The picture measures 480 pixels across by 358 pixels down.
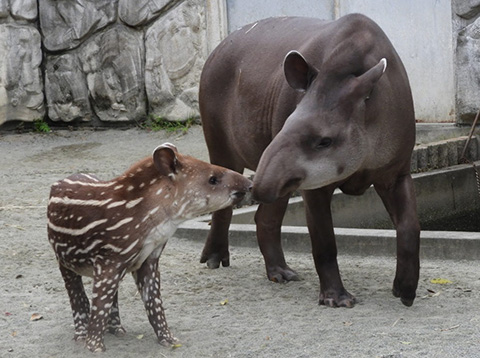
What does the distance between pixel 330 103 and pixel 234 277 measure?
1557mm

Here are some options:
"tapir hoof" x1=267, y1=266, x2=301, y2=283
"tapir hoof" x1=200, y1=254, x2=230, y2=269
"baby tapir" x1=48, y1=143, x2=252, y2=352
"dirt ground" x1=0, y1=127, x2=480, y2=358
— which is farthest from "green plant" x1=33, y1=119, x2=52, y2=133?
"baby tapir" x1=48, y1=143, x2=252, y2=352

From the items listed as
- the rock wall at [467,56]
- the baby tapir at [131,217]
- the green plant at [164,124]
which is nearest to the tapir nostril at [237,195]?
the baby tapir at [131,217]

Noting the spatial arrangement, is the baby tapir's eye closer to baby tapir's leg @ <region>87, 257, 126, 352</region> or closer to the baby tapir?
the baby tapir

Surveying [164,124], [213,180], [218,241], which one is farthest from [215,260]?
[164,124]

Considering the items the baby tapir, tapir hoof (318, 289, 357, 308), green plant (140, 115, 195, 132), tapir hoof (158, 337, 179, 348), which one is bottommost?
green plant (140, 115, 195, 132)

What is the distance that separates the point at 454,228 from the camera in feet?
24.5

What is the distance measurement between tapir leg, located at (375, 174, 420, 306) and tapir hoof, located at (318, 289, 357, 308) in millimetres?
244

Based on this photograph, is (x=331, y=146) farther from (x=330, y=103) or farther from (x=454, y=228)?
(x=454, y=228)

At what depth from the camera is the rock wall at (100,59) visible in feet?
35.9

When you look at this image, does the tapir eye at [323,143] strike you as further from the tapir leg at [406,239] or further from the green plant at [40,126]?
the green plant at [40,126]

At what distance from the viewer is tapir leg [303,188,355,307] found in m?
4.69

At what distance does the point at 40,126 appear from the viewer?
445 inches

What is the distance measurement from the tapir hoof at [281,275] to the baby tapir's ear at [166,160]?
5.30 feet

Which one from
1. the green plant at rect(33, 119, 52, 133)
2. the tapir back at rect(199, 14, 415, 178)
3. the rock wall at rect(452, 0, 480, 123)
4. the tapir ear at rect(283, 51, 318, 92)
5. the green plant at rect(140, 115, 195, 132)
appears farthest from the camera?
the green plant at rect(33, 119, 52, 133)
